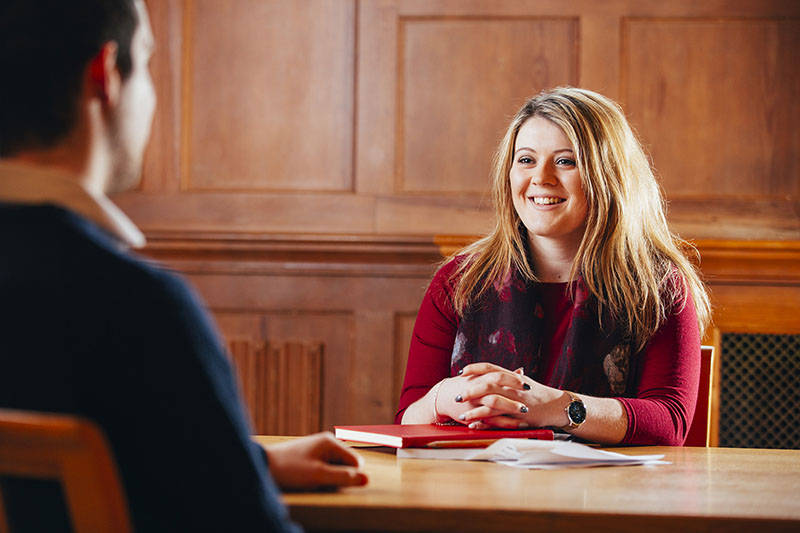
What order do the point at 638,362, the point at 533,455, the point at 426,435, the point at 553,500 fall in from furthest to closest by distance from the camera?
the point at 638,362 < the point at 426,435 < the point at 533,455 < the point at 553,500

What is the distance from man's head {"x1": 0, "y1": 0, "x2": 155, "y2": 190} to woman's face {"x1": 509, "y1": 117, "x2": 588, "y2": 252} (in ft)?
4.15

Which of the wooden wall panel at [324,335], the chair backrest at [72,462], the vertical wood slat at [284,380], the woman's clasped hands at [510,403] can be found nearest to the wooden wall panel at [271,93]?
the wooden wall panel at [324,335]

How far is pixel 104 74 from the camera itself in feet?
3.11

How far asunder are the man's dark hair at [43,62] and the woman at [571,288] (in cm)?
100

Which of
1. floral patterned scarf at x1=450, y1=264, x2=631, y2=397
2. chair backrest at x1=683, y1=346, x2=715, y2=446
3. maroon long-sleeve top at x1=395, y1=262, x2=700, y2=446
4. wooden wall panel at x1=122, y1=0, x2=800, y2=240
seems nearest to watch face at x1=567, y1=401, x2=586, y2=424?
maroon long-sleeve top at x1=395, y1=262, x2=700, y2=446

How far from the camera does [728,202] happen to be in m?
3.51

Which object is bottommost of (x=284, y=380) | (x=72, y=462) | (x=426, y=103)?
(x=284, y=380)

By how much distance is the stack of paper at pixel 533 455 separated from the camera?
138 cm

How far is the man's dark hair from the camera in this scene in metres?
0.91

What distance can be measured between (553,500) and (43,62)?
2.46 ft

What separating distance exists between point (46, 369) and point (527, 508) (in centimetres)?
56

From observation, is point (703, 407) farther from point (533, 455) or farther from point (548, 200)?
point (533, 455)

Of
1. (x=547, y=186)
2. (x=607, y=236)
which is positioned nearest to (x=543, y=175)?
(x=547, y=186)

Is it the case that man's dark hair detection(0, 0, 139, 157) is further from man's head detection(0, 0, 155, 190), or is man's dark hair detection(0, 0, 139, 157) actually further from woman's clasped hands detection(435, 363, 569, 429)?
woman's clasped hands detection(435, 363, 569, 429)
